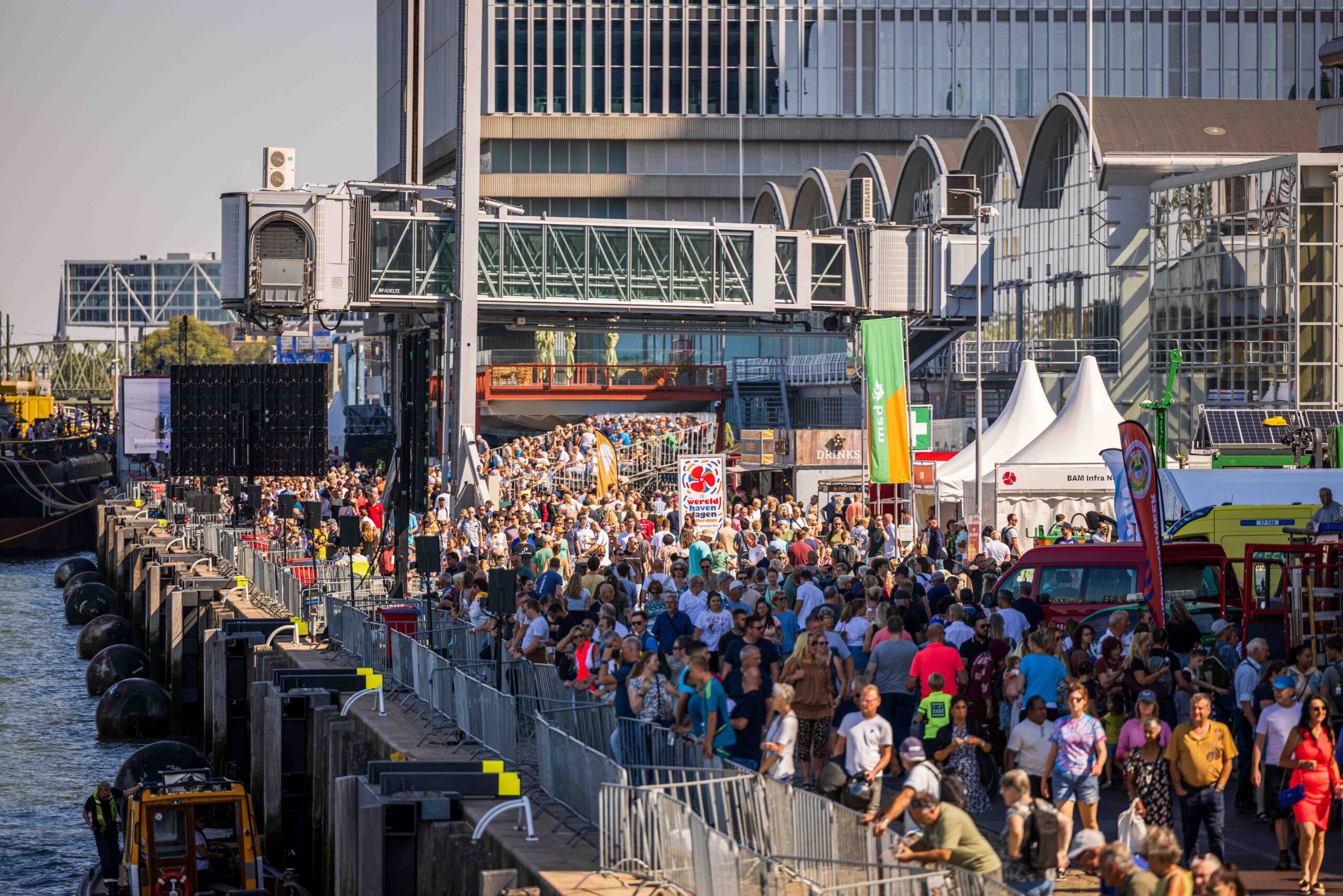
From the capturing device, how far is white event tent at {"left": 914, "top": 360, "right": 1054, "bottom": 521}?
1468 inches

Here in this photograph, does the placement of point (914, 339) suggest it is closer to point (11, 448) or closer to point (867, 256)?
point (867, 256)

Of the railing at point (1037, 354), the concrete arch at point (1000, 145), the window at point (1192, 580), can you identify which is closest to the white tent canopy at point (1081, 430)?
the railing at point (1037, 354)

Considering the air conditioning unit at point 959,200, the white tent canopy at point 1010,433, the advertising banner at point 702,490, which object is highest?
the air conditioning unit at point 959,200

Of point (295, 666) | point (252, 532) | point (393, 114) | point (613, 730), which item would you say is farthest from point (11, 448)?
point (613, 730)

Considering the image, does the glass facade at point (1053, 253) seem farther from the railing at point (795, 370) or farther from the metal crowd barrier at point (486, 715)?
the metal crowd barrier at point (486, 715)

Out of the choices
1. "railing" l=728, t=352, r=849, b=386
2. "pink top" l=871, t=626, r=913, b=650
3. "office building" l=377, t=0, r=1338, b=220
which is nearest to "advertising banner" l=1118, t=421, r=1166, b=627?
"pink top" l=871, t=626, r=913, b=650

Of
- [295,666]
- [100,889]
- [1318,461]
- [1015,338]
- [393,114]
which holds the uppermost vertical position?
[393,114]

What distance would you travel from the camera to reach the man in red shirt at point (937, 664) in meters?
15.1

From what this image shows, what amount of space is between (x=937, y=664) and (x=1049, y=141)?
42.9 metres

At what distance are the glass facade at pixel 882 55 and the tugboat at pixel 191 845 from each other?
7927 centimetres

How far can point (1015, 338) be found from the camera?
5791cm

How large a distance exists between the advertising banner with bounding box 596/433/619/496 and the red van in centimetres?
2289

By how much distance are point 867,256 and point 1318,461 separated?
770 inches

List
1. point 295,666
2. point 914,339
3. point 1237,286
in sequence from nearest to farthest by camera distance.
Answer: point 295,666 → point 1237,286 → point 914,339
